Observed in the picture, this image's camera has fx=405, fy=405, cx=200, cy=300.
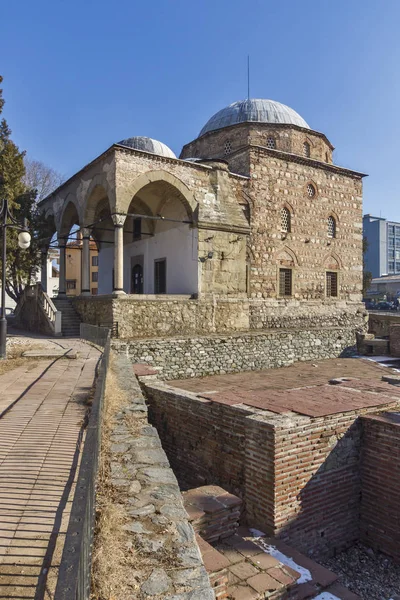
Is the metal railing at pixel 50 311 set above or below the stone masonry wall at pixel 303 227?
below

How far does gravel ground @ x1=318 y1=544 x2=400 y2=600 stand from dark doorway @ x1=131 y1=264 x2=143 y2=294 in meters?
14.4

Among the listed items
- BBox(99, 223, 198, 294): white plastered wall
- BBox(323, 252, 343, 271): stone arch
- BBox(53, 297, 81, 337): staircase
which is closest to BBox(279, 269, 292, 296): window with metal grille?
BBox(323, 252, 343, 271): stone arch

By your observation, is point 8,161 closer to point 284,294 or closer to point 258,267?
point 258,267

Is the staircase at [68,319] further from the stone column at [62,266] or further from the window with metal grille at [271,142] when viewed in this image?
the window with metal grille at [271,142]

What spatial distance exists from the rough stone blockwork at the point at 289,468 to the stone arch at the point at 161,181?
8793 mm

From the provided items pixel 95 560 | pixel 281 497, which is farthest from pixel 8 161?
pixel 95 560

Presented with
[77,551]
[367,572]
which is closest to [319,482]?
[367,572]

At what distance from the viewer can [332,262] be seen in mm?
18906

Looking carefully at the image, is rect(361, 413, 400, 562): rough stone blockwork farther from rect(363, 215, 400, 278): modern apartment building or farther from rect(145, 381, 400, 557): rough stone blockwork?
rect(363, 215, 400, 278): modern apartment building

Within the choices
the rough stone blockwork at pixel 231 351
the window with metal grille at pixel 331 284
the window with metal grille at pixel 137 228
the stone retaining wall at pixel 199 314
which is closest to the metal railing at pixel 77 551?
the rough stone blockwork at pixel 231 351

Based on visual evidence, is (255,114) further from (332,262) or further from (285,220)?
(332,262)

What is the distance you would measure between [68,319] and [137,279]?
4.84 m

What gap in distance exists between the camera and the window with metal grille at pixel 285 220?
57.0 feet

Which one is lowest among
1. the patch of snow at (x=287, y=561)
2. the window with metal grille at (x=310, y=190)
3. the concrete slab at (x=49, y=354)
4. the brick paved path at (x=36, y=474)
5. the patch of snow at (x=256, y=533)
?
the patch of snow at (x=256, y=533)
